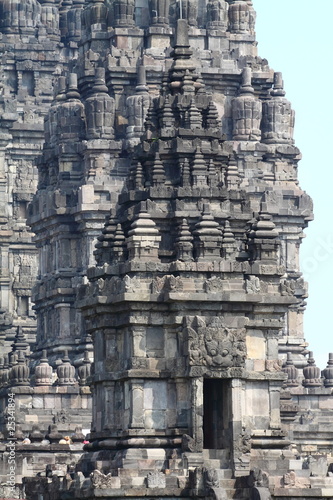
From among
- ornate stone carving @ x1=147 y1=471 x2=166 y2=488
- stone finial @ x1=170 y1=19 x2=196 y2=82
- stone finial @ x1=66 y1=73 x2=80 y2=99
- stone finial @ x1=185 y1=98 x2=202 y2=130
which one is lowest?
ornate stone carving @ x1=147 y1=471 x2=166 y2=488

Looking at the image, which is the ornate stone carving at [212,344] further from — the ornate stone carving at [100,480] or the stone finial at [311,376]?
the stone finial at [311,376]

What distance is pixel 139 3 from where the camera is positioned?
387 feet

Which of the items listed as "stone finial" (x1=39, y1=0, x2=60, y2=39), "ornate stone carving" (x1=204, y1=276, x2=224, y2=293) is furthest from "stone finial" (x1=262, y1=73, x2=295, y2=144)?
"ornate stone carving" (x1=204, y1=276, x2=224, y2=293)

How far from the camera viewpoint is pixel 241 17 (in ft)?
389

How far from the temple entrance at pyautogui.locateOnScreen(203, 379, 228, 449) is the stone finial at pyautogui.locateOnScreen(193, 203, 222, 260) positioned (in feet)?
11.9

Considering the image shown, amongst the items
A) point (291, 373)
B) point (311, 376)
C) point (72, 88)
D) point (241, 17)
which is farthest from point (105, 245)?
point (241, 17)

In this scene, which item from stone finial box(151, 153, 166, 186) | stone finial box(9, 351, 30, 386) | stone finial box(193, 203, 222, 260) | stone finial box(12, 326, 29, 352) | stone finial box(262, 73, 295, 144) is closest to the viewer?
stone finial box(193, 203, 222, 260)

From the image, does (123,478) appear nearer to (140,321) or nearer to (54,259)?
(140,321)

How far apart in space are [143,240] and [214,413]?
5442mm

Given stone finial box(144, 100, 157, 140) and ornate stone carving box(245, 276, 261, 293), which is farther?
stone finial box(144, 100, 157, 140)

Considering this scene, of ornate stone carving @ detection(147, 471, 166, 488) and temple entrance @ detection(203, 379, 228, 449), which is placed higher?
temple entrance @ detection(203, 379, 228, 449)

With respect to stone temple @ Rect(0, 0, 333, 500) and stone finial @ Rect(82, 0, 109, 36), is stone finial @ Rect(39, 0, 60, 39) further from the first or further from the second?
stone finial @ Rect(82, 0, 109, 36)

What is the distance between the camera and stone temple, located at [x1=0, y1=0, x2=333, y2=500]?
8381 cm

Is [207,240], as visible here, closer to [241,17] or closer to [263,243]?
[263,243]
